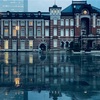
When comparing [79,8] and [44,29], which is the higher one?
[79,8]

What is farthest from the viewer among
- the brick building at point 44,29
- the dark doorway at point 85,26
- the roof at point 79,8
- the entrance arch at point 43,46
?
the dark doorway at point 85,26

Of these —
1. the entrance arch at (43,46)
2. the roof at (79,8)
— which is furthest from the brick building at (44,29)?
the roof at (79,8)

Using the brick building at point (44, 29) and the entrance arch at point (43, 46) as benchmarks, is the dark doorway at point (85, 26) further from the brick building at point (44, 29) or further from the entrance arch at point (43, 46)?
the entrance arch at point (43, 46)

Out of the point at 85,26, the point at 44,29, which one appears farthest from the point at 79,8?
the point at 44,29

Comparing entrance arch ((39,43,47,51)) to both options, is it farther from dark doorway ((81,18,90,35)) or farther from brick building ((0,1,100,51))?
dark doorway ((81,18,90,35))

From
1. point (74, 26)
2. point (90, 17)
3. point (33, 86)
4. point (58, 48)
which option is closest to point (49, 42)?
point (58, 48)

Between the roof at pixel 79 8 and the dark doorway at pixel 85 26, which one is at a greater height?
the roof at pixel 79 8

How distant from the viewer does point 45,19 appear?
2906 inches

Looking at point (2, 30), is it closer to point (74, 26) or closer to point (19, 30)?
point (19, 30)

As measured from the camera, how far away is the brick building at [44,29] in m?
73.1

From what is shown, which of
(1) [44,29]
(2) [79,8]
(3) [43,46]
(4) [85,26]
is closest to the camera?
(2) [79,8]

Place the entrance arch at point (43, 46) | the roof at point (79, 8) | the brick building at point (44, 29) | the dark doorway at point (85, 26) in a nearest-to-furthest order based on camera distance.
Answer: the roof at point (79, 8) → the brick building at point (44, 29) → the entrance arch at point (43, 46) → the dark doorway at point (85, 26)

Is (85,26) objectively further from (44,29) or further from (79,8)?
(44,29)

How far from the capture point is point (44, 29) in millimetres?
73938
